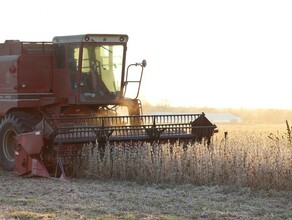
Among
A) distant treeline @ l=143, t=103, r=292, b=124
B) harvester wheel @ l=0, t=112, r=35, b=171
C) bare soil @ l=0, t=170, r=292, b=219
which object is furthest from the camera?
distant treeline @ l=143, t=103, r=292, b=124

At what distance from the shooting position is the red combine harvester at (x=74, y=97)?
36.6ft

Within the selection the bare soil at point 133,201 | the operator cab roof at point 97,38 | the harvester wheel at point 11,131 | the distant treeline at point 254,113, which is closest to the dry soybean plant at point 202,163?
the bare soil at point 133,201

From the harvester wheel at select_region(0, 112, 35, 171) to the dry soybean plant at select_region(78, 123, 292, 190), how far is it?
1794 millimetres

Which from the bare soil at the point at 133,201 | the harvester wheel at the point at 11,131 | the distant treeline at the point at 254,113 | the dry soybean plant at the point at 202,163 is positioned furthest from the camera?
the distant treeline at the point at 254,113

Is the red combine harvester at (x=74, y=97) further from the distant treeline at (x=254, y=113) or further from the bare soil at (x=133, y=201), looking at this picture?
the distant treeline at (x=254, y=113)

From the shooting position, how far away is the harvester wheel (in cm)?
1181

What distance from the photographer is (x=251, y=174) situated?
9.04m

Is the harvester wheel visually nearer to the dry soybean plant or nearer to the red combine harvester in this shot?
the red combine harvester

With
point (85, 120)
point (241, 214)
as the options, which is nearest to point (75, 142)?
point (85, 120)

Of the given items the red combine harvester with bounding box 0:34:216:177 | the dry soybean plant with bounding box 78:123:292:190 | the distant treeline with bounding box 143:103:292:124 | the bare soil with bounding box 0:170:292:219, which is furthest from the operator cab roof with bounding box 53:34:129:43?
the distant treeline with bounding box 143:103:292:124

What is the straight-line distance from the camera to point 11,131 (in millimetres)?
12148

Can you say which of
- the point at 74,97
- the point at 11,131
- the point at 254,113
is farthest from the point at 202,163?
the point at 254,113

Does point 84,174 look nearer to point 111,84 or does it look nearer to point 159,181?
point 159,181

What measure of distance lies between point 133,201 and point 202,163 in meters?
1.96
